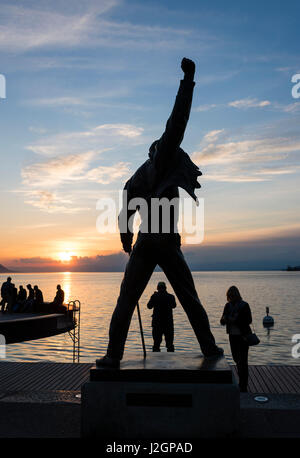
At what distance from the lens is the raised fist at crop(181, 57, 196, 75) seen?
4582mm

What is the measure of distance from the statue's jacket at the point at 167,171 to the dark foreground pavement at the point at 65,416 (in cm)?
233

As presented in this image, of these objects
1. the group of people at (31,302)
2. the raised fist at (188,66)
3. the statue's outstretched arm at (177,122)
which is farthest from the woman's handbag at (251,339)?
the group of people at (31,302)

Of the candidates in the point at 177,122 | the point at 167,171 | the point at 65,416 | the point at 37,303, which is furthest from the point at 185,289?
the point at 37,303

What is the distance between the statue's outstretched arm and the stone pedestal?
2.41 m

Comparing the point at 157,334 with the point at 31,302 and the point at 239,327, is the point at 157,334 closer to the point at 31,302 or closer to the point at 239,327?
→ the point at 239,327

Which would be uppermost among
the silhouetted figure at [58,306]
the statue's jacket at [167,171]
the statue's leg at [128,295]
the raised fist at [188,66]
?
the raised fist at [188,66]

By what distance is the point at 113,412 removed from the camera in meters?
4.67

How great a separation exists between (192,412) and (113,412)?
84 centimetres

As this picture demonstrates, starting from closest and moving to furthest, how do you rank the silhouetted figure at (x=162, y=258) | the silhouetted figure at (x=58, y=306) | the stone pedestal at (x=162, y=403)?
1. the stone pedestal at (x=162, y=403)
2. the silhouetted figure at (x=162, y=258)
3. the silhouetted figure at (x=58, y=306)

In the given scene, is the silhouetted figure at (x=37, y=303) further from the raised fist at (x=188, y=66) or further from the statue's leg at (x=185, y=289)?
the raised fist at (x=188, y=66)

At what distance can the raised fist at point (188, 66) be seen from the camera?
458 centimetres

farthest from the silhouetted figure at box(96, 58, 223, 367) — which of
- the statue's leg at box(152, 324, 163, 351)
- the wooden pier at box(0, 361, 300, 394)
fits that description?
the statue's leg at box(152, 324, 163, 351)

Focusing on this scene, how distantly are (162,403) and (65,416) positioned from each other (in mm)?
1513
